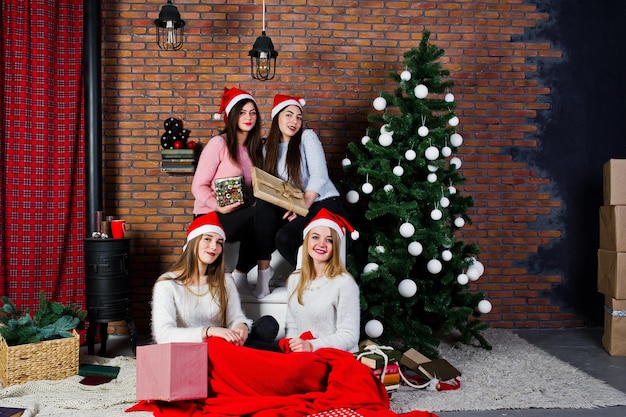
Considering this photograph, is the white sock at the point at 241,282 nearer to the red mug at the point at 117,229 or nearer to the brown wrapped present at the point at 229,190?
the brown wrapped present at the point at 229,190

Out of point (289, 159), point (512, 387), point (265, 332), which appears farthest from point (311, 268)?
point (512, 387)

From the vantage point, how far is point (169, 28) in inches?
162

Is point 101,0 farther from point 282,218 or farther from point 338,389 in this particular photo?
point 338,389

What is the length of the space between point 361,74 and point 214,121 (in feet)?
4.12

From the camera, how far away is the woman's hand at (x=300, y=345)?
2.71 meters

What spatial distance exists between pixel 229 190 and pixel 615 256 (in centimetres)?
267

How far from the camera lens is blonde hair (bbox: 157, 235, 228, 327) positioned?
293 cm

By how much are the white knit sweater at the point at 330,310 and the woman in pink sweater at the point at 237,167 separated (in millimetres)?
725

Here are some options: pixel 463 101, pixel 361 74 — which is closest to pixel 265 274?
pixel 361 74

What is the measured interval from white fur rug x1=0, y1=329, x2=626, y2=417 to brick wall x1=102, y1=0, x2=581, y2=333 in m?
1.18

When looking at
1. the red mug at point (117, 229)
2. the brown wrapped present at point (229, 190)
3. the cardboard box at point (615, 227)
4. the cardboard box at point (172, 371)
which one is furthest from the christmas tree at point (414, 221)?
the red mug at point (117, 229)

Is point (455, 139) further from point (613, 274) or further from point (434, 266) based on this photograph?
point (613, 274)

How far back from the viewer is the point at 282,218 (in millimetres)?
3646

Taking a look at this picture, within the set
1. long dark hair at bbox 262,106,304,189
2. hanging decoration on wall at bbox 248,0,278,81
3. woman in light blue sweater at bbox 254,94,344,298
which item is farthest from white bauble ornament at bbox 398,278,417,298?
hanging decoration on wall at bbox 248,0,278,81
